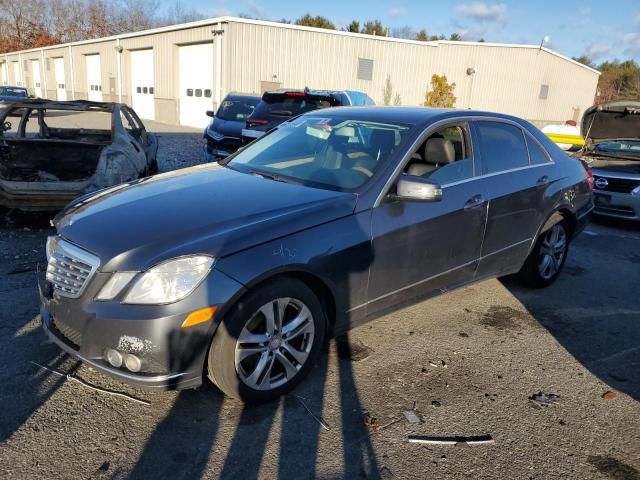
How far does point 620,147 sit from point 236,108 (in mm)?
8033

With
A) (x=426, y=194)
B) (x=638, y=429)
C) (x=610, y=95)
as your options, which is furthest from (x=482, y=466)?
(x=610, y=95)

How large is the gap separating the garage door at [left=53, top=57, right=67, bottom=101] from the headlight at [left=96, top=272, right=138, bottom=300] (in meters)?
43.8

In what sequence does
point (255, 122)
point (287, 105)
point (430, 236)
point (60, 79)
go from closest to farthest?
point (430, 236), point (255, 122), point (287, 105), point (60, 79)

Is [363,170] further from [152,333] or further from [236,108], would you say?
[236,108]

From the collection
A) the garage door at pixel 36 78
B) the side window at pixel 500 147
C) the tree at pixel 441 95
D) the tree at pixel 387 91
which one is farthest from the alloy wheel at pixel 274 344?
the garage door at pixel 36 78

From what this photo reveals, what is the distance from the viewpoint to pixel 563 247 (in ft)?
17.2

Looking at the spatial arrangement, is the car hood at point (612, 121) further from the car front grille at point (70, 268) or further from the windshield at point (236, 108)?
the car front grille at point (70, 268)

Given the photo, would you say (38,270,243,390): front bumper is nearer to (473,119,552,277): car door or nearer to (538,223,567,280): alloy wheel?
(473,119,552,277): car door

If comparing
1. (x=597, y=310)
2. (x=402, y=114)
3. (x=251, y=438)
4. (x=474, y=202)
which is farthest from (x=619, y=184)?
(x=251, y=438)

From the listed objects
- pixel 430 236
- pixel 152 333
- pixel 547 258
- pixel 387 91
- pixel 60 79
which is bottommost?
pixel 547 258

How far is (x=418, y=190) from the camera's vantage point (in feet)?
10.5

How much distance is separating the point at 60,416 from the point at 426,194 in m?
2.49

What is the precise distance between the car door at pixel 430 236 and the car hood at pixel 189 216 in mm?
372

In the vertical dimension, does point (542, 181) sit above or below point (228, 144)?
above
